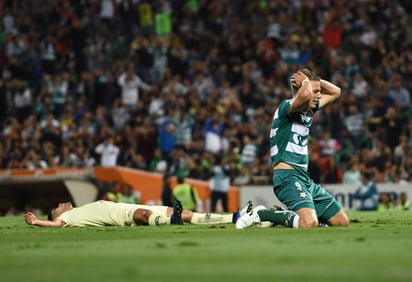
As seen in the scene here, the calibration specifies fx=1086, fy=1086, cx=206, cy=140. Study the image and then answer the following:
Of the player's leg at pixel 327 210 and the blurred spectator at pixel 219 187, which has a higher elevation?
the blurred spectator at pixel 219 187

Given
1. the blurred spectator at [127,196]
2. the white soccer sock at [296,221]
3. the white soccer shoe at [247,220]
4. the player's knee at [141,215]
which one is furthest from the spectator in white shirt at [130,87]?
the white soccer sock at [296,221]

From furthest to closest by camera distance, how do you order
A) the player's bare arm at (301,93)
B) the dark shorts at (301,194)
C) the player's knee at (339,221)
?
the player's knee at (339,221) → the dark shorts at (301,194) → the player's bare arm at (301,93)

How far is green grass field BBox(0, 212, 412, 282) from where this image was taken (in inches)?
320

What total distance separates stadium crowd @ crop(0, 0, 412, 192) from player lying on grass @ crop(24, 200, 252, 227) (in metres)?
12.0

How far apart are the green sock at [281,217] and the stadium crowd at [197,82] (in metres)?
13.2

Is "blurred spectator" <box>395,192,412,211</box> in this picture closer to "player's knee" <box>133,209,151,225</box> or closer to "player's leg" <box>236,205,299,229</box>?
"player's knee" <box>133,209,151,225</box>

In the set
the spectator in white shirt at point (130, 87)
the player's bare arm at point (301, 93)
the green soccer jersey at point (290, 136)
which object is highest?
the spectator in white shirt at point (130, 87)

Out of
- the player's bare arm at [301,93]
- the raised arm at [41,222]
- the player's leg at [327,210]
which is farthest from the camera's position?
the raised arm at [41,222]

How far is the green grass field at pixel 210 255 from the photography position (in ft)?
26.6

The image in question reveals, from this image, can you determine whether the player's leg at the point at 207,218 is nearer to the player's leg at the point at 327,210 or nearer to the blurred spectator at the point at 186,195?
the player's leg at the point at 327,210

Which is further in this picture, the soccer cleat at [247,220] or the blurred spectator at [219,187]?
the blurred spectator at [219,187]

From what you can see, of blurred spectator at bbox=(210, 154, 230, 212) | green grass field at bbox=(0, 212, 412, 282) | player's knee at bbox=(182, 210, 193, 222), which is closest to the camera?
green grass field at bbox=(0, 212, 412, 282)

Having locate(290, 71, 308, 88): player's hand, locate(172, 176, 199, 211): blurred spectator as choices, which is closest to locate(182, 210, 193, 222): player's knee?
locate(290, 71, 308, 88): player's hand

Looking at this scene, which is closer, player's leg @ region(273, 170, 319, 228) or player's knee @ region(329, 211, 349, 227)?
player's leg @ region(273, 170, 319, 228)
